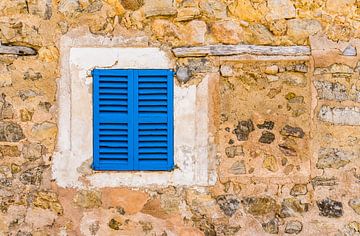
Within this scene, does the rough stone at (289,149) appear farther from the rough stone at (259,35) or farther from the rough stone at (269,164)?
the rough stone at (259,35)

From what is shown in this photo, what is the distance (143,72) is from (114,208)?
118 cm

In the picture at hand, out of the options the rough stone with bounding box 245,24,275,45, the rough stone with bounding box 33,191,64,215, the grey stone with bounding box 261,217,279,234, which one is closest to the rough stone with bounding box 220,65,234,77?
the rough stone with bounding box 245,24,275,45

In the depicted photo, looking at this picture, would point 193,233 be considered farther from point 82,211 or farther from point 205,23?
point 205,23

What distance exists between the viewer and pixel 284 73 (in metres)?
4.85

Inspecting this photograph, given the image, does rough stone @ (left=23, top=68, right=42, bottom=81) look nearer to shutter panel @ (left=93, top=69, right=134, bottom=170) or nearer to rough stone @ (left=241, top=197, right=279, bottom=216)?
shutter panel @ (left=93, top=69, right=134, bottom=170)

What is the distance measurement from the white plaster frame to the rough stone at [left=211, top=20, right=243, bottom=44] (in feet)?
1.22

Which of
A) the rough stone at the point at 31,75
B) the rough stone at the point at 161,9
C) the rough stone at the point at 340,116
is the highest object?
the rough stone at the point at 161,9

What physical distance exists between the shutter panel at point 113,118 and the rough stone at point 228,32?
0.82 meters

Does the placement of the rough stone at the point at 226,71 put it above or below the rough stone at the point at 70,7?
below

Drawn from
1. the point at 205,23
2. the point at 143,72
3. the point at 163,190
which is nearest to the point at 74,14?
the point at 143,72

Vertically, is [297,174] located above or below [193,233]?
above

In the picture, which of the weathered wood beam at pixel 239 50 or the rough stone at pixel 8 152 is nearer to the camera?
the weathered wood beam at pixel 239 50

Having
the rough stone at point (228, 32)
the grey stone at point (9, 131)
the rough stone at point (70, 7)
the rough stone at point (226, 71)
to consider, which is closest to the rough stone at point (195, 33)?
the rough stone at point (228, 32)

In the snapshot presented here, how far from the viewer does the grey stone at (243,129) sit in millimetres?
4852
